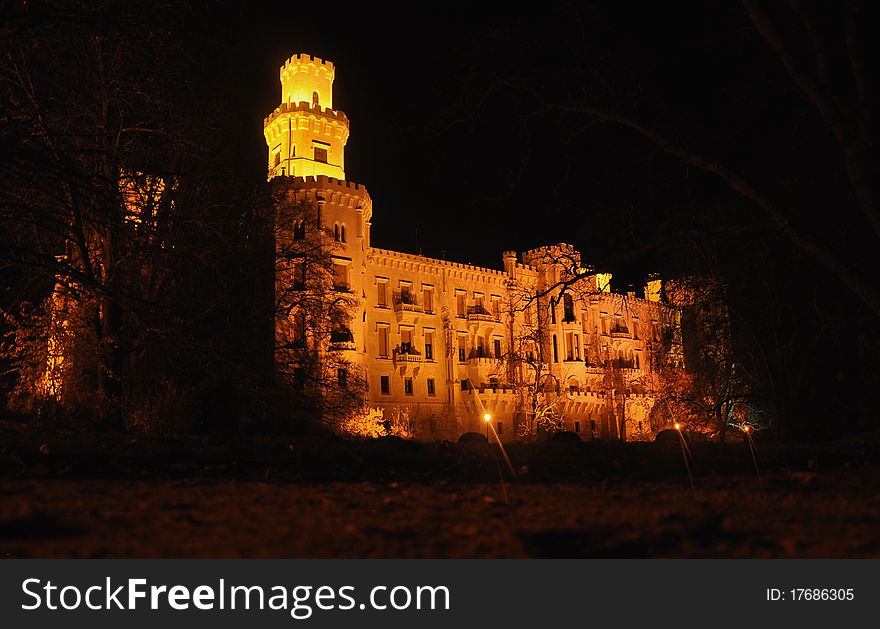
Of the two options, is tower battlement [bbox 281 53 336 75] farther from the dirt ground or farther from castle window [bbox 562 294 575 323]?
the dirt ground

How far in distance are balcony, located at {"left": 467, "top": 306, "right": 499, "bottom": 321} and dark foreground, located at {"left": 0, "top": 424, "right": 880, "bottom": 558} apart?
54526mm

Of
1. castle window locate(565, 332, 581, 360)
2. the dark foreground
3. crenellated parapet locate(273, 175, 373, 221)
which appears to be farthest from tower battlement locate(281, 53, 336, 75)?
the dark foreground

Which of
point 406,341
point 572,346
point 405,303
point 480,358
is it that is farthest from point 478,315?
point 572,346

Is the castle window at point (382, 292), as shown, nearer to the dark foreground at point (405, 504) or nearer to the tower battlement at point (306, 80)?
the tower battlement at point (306, 80)

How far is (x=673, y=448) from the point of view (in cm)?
1130

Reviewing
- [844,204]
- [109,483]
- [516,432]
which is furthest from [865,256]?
[516,432]

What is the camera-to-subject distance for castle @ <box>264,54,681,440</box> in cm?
5362

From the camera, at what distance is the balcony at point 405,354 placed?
59406 millimetres

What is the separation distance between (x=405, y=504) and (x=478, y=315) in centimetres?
5901

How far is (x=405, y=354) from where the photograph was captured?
59500 millimetres

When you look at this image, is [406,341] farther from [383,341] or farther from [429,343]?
[429,343]

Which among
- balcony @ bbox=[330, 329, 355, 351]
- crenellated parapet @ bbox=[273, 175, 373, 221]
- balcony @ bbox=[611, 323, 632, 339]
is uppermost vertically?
crenellated parapet @ bbox=[273, 175, 373, 221]

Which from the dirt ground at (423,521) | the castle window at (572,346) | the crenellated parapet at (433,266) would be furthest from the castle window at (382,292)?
A: the dirt ground at (423,521)

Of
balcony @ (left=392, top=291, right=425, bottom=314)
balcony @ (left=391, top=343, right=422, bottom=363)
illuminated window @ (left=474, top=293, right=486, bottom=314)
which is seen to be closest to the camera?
balcony @ (left=391, top=343, right=422, bottom=363)
